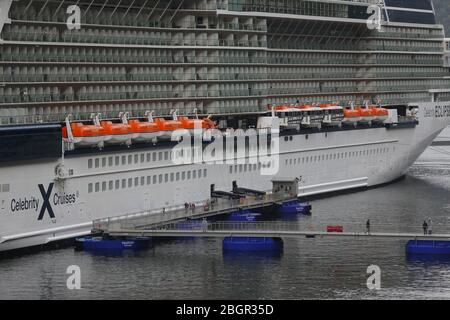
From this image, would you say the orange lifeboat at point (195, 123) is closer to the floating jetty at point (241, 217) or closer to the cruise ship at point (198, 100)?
the cruise ship at point (198, 100)

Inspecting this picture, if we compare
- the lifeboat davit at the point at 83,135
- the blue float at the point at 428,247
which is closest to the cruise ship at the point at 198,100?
the lifeboat davit at the point at 83,135

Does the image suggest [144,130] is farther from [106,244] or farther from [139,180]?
[106,244]

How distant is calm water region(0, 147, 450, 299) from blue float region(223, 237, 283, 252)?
0.66 metres

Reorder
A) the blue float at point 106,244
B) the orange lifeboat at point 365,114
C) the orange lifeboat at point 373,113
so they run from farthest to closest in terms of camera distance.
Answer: the orange lifeboat at point 373,113
the orange lifeboat at point 365,114
the blue float at point 106,244

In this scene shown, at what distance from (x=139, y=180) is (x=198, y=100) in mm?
11006

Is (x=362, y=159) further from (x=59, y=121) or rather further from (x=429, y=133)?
(x=59, y=121)

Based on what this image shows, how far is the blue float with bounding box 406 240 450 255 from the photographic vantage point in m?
70.2

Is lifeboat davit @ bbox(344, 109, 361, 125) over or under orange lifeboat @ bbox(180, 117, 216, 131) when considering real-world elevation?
over

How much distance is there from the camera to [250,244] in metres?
71.8

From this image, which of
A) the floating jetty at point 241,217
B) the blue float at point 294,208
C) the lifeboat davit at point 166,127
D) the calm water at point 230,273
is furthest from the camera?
the blue float at point 294,208

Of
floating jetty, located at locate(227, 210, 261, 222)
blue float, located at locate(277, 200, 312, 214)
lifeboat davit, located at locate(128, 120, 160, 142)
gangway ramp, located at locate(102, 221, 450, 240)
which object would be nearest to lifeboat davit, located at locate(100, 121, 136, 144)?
lifeboat davit, located at locate(128, 120, 160, 142)

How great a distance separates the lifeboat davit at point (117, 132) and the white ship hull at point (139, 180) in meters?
0.73

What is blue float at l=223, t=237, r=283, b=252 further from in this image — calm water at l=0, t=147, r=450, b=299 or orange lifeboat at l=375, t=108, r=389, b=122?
orange lifeboat at l=375, t=108, r=389, b=122

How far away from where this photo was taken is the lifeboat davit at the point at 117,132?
247ft
